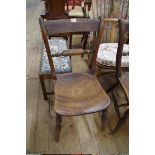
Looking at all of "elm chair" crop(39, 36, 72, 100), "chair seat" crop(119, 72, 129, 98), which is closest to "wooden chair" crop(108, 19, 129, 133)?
"chair seat" crop(119, 72, 129, 98)

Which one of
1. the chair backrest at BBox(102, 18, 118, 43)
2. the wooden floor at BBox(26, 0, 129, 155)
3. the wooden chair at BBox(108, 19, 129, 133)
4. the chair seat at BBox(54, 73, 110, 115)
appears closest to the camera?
the chair seat at BBox(54, 73, 110, 115)

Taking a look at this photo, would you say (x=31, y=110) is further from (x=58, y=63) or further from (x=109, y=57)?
(x=109, y=57)

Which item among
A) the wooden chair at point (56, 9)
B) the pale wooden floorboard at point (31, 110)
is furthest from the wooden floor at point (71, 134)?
the wooden chair at point (56, 9)

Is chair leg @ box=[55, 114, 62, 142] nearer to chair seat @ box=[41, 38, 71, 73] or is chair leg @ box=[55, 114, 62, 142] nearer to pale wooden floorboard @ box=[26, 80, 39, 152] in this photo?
pale wooden floorboard @ box=[26, 80, 39, 152]

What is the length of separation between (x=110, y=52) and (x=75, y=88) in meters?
0.61

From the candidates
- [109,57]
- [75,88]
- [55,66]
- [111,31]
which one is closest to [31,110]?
[55,66]

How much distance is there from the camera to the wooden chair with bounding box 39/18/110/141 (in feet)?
4.73

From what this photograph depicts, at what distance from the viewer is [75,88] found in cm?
161

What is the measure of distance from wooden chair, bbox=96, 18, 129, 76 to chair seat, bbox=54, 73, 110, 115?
0.90 feet

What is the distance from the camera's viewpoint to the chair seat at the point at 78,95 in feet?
4.70

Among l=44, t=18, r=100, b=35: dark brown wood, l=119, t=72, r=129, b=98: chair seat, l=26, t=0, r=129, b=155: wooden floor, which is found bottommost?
l=26, t=0, r=129, b=155: wooden floor

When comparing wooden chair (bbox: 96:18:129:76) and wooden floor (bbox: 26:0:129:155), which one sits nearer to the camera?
wooden floor (bbox: 26:0:129:155)
